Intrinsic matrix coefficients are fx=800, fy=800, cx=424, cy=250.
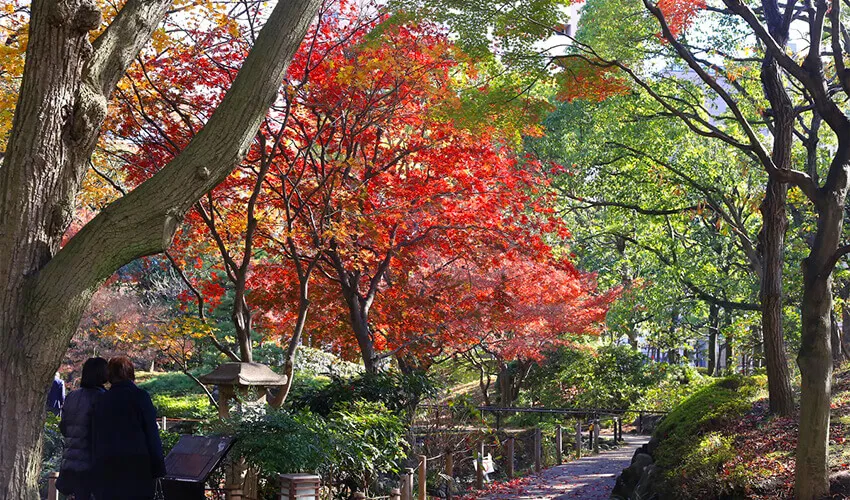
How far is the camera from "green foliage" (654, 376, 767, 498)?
332 inches

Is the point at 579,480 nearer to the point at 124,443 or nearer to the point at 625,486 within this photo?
the point at 625,486

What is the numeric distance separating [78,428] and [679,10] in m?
12.0

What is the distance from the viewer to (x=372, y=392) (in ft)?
32.4

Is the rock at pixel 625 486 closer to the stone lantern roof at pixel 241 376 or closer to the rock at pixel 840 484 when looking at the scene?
the rock at pixel 840 484

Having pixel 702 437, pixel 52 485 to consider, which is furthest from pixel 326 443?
pixel 702 437

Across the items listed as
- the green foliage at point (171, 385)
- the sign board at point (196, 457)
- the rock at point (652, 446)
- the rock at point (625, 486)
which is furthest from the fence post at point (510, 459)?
the green foliage at point (171, 385)

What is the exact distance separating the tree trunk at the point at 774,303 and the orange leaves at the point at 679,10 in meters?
4.36

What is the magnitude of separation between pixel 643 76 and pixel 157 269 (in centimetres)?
1686

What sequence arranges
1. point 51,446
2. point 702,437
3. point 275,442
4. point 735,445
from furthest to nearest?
point 51,446 → point 702,437 → point 735,445 → point 275,442

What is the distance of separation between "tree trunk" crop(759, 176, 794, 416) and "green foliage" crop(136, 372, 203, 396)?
18.2 metres

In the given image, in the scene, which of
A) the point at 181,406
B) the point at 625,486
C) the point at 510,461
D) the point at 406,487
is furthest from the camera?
the point at 181,406

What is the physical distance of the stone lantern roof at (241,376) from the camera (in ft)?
24.6

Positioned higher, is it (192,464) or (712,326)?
(712,326)

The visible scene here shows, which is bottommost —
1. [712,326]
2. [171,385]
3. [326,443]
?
[326,443]
